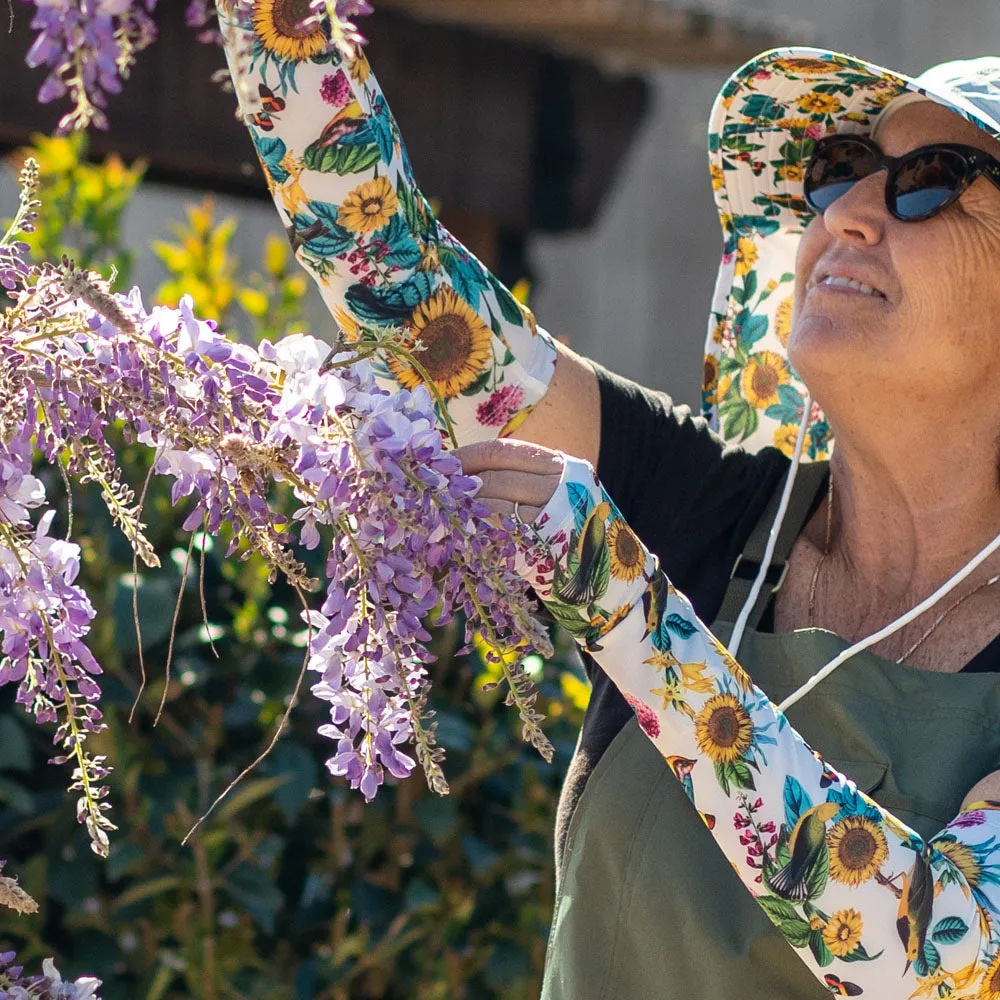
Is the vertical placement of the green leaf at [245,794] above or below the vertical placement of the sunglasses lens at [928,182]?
below

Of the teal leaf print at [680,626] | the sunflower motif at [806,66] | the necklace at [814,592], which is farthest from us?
the sunflower motif at [806,66]

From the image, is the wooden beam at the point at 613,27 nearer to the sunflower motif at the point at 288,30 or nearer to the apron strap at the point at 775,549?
the apron strap at the point at 775,549

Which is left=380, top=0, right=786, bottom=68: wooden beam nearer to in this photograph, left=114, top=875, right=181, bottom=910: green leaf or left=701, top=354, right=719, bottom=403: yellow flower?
left=701, top=354, right=719, bottom=403: yellow flower

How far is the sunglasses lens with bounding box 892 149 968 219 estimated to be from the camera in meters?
1.57

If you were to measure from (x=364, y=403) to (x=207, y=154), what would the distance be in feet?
12.4

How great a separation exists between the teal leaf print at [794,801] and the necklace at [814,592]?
1.36ft

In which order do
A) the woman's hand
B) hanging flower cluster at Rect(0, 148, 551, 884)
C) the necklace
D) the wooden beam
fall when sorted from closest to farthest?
hanging flower cluster at Rect(0, 148, 551, 884), the woman's hand, the necklace, the wooden beam

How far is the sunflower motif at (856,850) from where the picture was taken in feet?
3.84

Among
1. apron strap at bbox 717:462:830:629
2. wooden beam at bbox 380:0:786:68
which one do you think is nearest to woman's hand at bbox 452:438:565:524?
apron strap at bbox 717:462:830:629

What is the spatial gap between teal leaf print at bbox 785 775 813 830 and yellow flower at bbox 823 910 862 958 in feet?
0.26

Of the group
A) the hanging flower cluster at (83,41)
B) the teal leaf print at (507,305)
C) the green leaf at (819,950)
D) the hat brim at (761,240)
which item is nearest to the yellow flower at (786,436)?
the hat brim at (761,240)

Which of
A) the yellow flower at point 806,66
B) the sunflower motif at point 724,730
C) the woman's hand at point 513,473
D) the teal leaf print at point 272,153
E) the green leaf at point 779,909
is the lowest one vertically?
the green leaf at point 779,909

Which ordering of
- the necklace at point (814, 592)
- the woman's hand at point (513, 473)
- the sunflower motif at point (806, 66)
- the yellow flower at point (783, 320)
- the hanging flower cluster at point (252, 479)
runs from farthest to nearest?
the yellow flower at point (783, 320) < the sunflower motif at point (806, 66) < the necklace at point (814, 592) < the woman's hand at point (513, 473) < the hanging flower cluster at point (252, 479)

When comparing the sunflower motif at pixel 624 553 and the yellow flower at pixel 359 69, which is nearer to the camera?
the sunflower motif at pixel 624 553
